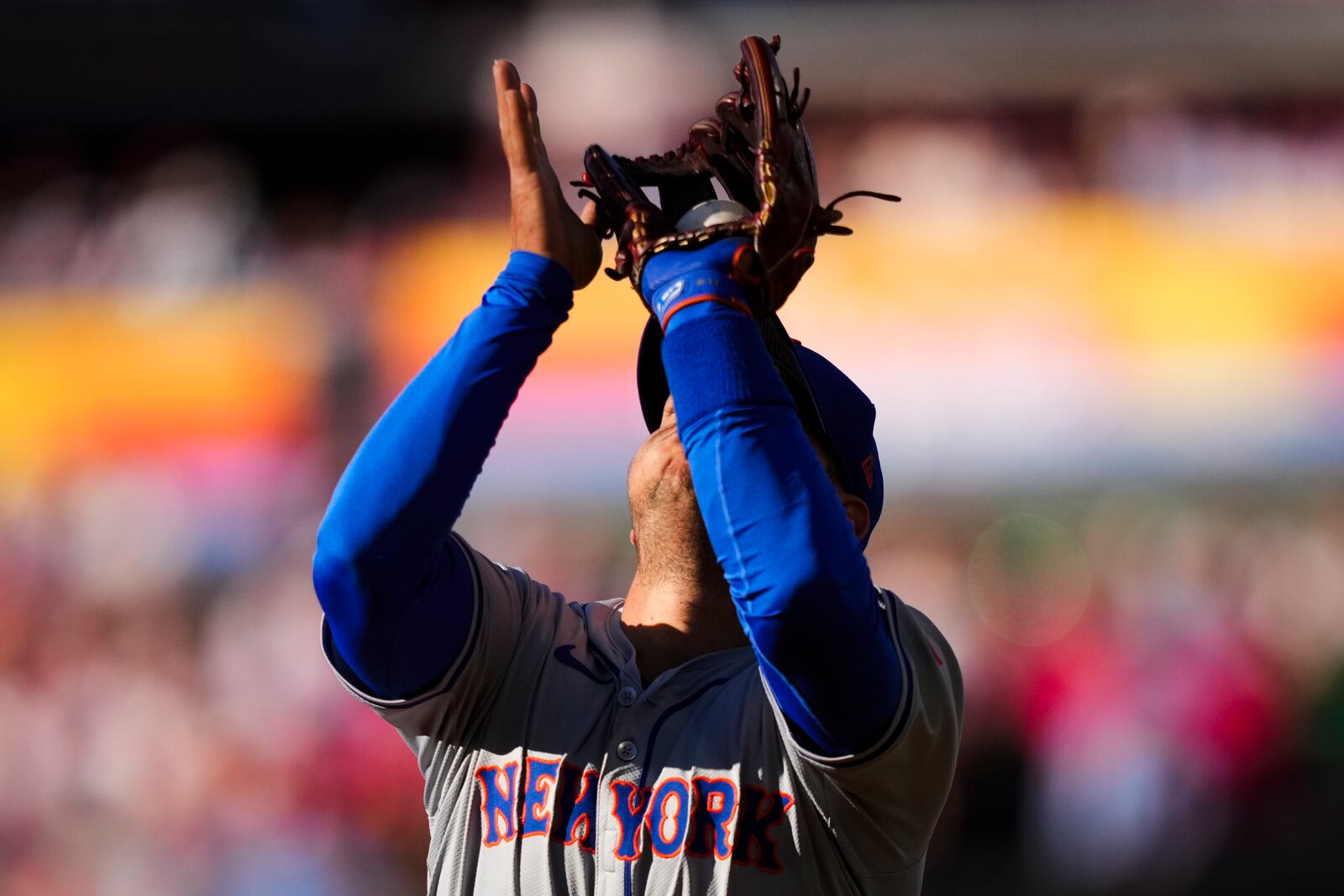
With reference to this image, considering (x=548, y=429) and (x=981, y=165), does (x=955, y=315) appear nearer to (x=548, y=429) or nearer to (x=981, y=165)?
(x=981, y=165)

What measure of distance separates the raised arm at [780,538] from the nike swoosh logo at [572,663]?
34 cm

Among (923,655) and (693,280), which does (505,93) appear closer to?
(693,280)

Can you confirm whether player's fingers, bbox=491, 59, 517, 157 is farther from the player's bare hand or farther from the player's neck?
the player's neck

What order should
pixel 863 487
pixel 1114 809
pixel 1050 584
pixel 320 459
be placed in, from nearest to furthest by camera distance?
1. pixel 863 487
2. pixel 1114 809
3. pixel 1050 584
4. pixel 320 459

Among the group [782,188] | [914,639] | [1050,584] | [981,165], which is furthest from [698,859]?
[981,165]

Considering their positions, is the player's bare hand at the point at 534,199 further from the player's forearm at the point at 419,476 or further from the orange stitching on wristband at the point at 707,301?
the orange stitching on wristband at the point at 707,301

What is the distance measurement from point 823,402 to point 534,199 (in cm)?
51

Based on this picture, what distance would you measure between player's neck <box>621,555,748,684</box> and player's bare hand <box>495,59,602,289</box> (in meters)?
0.44

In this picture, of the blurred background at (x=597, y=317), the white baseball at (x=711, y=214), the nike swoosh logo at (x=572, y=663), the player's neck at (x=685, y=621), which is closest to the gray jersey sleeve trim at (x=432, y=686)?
the nike swoosh logo at (x=572, y=663)

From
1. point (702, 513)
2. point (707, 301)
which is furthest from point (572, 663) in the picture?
point (707, 301)

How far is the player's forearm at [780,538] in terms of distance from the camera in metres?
1.50

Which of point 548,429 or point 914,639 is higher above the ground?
point 548,429

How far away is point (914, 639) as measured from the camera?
173 cm

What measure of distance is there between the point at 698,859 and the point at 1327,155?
255 inches
